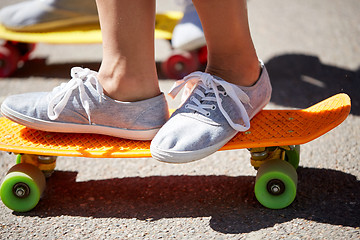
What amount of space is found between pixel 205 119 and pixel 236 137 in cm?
13

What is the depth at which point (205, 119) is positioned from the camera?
1.48m

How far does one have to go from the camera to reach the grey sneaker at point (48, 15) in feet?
9.16

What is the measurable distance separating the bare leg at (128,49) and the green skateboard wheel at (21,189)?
37cm

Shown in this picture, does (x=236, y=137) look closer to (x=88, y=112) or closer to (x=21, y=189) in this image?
(x=88, y=112)

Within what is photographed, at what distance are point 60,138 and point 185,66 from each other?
4.19 ft

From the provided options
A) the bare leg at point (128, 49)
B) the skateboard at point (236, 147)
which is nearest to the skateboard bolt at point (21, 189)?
the skateboard at point (236, 147)

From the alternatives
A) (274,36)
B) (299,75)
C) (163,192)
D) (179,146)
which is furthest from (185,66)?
(179,146)

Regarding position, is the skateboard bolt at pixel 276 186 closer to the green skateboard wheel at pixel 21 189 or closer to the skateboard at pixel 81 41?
the green skateboard wheel at pixel 21 189

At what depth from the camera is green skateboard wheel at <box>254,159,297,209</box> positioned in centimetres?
148

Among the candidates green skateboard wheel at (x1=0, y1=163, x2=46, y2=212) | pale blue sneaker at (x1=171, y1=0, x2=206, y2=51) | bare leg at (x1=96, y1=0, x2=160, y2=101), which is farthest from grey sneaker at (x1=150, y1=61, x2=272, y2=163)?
pale blue sneaker at (x1=171, y1=0, x2=206, y2=51)

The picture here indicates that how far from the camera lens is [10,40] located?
112 inches

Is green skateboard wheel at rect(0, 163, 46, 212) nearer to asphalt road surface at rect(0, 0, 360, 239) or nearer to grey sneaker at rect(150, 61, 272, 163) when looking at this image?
asphalt road surface at rect(0, 0, 360, 239)

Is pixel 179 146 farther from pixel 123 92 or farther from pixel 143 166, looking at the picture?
pixel 143 166

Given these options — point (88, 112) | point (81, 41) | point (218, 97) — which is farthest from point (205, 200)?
point (81, 41)
